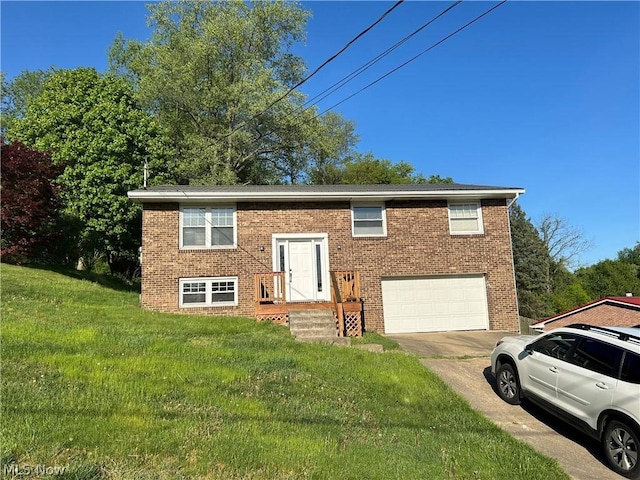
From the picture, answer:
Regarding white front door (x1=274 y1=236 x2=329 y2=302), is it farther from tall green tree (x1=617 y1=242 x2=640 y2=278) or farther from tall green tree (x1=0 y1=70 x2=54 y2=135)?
tall green tree (x1=617 y1=242 x2=640 y2=278)

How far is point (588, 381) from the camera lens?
6.03 m

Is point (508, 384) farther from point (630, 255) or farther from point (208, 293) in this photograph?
point (630, 255)

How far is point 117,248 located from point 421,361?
17.7 meters

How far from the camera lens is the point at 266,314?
1223 centimetres

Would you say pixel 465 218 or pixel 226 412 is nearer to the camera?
pixel 226 412

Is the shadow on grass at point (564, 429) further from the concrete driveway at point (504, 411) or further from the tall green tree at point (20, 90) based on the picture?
the tall green tree at point (20, 90)

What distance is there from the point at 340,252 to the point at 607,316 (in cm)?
1028

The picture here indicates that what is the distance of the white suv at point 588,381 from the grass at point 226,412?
0.96 metres

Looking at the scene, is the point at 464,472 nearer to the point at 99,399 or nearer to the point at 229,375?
the point at 229,375

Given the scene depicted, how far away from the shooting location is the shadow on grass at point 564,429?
6037 mm

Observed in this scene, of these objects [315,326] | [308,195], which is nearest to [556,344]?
[315,326]

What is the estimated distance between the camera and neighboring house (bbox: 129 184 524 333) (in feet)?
43.6

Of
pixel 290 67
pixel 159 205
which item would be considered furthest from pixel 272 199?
pixel 290 67
